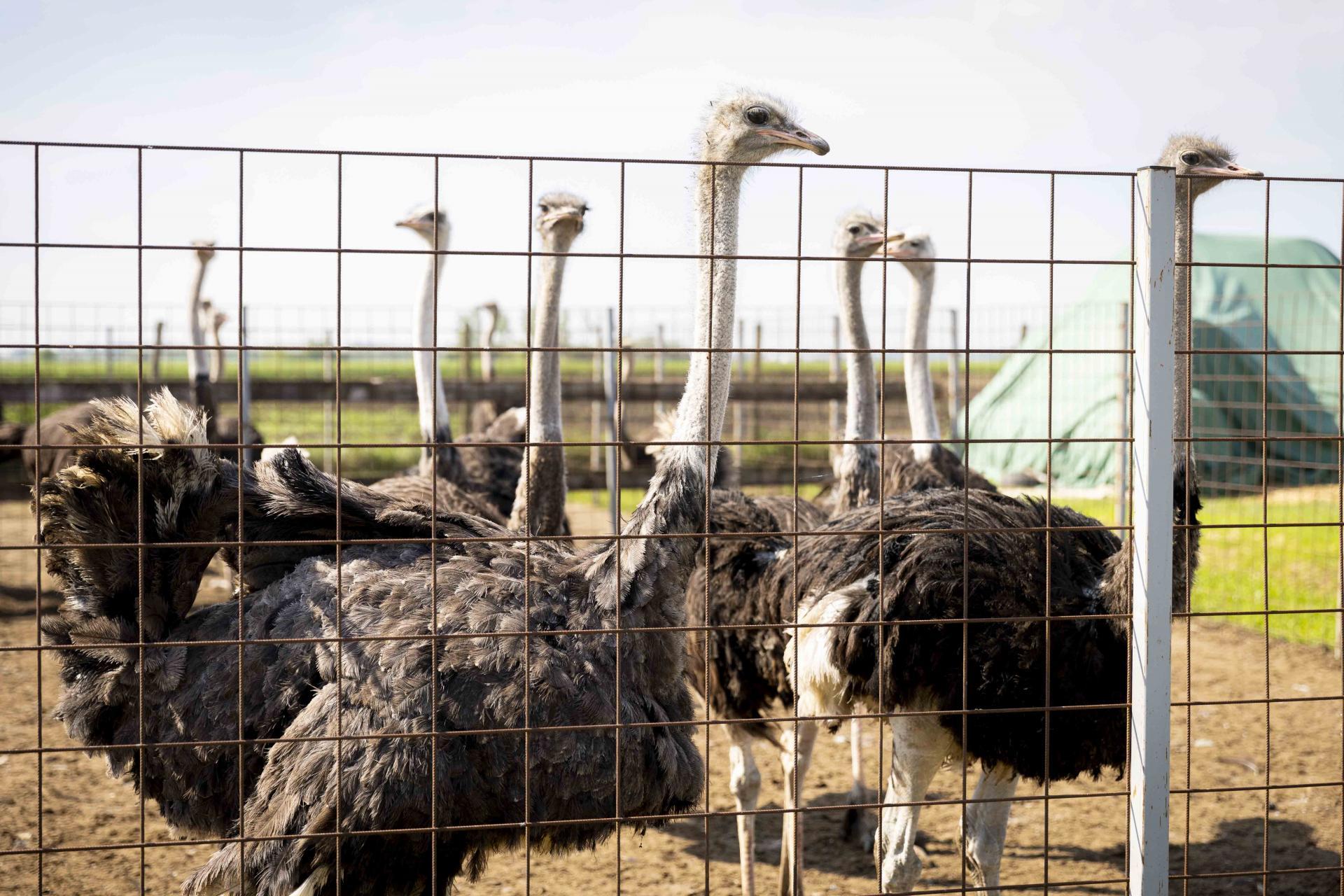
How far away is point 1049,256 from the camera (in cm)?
282

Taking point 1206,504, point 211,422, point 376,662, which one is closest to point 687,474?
point 376,662

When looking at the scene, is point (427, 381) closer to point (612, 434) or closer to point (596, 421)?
point (612, 434)

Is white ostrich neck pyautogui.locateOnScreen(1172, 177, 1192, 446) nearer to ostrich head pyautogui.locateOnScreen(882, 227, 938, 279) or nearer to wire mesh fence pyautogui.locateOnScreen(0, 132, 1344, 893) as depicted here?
wire mesh fence pyautogui.locateOnScreen(0, 132, 1344, 893)

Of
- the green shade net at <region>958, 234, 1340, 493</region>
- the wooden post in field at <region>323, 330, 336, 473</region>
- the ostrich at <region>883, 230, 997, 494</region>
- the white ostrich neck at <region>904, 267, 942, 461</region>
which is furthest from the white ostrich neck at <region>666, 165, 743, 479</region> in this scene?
the wooden post in field at <region>323, 330, 336, 473</region>

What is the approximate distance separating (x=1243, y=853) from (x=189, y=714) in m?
3.96

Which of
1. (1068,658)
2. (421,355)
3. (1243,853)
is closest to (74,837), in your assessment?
A: (421,355)

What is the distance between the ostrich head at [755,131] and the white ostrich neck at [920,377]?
2541 mm

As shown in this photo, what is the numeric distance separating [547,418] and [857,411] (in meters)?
1.46

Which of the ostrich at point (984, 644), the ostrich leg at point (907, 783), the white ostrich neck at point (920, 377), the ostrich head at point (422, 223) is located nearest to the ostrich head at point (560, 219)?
the ostrich head at point (422, 223)

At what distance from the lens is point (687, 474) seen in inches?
130

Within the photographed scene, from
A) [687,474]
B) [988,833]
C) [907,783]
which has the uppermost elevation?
[687,474]

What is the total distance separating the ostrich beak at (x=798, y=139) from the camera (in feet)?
11.6

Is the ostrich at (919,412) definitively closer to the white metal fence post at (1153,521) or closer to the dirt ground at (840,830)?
the dirt ground at (840,830)

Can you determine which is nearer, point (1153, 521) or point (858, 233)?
point (1153, 521)
